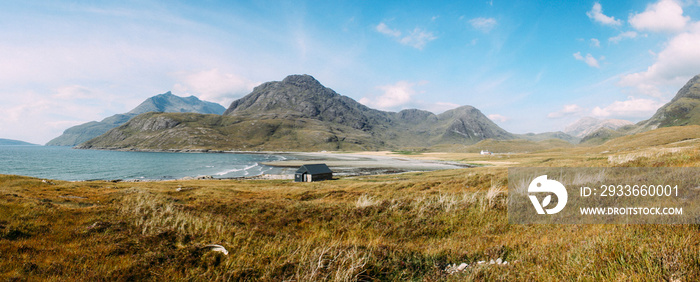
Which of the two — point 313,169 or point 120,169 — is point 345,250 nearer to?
point 313,169

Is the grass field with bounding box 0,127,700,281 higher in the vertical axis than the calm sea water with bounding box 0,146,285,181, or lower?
higher

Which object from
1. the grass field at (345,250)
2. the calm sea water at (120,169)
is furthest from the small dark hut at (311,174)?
the grass field at (345,250)

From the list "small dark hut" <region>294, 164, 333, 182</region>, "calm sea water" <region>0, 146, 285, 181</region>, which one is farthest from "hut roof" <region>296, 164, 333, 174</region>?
"calm sea water" <region>0, 146, 285, 181</region>

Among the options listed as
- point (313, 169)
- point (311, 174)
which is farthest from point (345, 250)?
point (313, 169)

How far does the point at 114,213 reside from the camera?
12.0 meters

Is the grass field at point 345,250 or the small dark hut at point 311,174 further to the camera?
the small dark hut at point 311,174

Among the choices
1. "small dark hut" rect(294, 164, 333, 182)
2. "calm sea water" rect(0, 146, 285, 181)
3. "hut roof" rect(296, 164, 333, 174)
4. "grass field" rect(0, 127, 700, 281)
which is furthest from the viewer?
"calm sea water" rect(0, 146, 285, 181)

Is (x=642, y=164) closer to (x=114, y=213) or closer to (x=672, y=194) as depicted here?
(x=672, y=194)

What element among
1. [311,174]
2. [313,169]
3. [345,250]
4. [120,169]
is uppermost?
[345,250]

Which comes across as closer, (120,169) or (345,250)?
(345,250)

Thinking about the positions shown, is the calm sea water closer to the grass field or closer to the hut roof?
the hut roof

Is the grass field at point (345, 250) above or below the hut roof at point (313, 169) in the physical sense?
above

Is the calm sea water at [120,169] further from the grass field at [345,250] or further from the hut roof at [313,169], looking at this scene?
the grass field at [345,250]

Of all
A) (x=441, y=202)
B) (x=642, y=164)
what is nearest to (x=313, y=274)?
(x=441, y=202)
